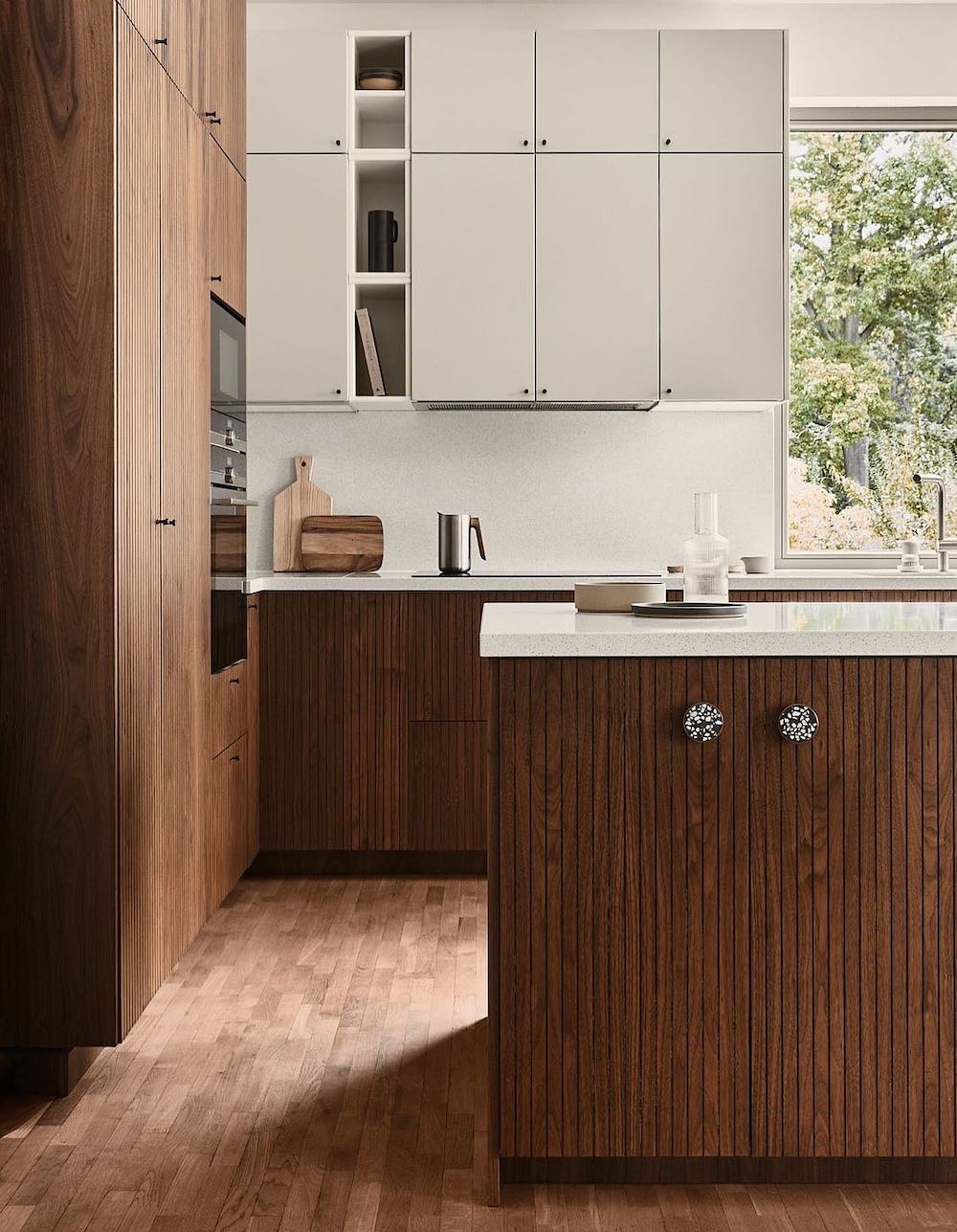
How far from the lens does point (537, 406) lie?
4.22 m

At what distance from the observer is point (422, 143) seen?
13.1 ft

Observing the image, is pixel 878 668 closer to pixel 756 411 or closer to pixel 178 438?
pixel 178 438

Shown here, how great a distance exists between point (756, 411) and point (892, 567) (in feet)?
2.49

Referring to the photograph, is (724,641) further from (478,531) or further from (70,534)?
(478,531)

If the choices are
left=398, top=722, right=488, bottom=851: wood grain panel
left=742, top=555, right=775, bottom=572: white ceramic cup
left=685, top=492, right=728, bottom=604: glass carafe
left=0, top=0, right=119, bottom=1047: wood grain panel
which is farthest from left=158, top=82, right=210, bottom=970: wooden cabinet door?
left=742, top=555, right=775, bottom=572: white ceramic cup

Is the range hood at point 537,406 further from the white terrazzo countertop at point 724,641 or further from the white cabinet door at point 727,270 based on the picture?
the white terrazzo countertop at point 724,641

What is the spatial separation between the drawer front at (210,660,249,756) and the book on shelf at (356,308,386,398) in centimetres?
112

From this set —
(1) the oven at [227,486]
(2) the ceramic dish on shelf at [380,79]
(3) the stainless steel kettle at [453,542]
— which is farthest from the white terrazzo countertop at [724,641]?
(2) the ceramic dish on shelf at [380,79]

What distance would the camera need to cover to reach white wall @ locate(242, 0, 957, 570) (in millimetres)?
4387

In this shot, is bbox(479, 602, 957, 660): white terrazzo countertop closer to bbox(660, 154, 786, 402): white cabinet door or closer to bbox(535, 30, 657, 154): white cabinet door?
bbox(660, 154, 786, 402): white cabinet door

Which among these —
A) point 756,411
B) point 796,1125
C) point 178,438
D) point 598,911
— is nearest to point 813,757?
point 598,911

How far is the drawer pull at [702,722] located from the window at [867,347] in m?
2.75

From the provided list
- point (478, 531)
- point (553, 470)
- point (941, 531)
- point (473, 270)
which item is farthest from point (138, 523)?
point (941, 531)

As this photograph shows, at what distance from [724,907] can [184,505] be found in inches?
59.4
